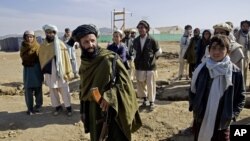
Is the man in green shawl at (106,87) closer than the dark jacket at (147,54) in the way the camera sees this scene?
Yes

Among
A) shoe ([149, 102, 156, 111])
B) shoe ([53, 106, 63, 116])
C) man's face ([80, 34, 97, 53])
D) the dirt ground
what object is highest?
man's face ([80, 34, 97, 53])

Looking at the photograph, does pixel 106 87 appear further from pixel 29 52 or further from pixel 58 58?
pixel 29 52

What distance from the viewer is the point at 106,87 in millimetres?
2832

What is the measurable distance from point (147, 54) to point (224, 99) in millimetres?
3367

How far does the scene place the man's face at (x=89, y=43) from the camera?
2.87 m

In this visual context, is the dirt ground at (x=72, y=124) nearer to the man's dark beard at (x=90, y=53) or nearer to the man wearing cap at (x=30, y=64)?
the man wearing cap at (x=30, y=64)


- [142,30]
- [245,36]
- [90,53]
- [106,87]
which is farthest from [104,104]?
[245,36]

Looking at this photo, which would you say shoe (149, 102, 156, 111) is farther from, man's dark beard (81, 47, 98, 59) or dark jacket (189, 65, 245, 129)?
man's dark beard (81, 47, 98, 59)

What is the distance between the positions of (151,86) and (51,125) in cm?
208

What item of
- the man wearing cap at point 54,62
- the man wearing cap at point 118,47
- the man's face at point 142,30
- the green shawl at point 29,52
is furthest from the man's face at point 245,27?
the green shawl at point 29,52

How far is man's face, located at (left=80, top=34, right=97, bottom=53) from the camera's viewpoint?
9.43ft

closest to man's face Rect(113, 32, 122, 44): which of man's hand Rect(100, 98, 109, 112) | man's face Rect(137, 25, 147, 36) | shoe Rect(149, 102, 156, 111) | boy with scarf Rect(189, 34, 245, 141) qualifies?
man's face Rect(137, 25, 147, 36)

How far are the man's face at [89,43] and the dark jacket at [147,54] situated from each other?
3600 millimetres

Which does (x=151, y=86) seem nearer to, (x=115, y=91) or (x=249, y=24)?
(x=249, y=24)
